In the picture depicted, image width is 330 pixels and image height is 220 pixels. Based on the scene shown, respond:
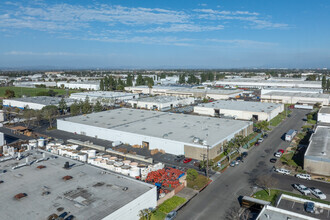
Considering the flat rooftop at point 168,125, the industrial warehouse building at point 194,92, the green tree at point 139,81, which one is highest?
the green tree at point 139,81

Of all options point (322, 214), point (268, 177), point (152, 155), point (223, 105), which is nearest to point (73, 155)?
point (152, 155)

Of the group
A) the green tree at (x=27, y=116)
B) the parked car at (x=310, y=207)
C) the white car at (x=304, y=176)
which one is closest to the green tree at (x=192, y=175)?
the parked car at (x=310, y=207)

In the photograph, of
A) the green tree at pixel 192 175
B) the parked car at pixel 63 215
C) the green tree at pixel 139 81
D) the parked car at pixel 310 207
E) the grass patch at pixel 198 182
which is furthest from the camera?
the green tree at pixel 139 81

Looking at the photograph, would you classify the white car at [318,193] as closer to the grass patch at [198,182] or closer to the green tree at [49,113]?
the grass patch at [198,182]

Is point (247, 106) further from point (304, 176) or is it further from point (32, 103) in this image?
point (32, 103)

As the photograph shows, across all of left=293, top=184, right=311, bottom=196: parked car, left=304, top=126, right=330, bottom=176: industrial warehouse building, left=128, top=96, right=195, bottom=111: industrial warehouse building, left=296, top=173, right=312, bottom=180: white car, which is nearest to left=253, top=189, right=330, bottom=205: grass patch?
left=293, top=184, right=311, bottom=196: parked car

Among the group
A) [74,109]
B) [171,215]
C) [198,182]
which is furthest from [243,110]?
[171,215]

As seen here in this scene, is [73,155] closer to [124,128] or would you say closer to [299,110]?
[124,128]
